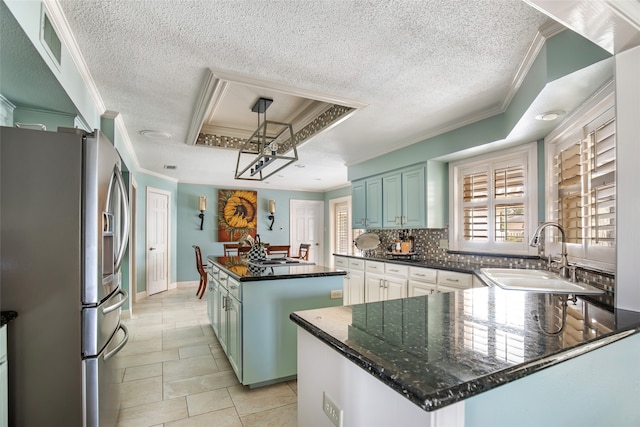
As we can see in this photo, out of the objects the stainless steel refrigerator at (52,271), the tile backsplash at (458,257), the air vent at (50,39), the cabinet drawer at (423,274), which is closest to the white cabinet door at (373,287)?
the cabinet drawer at (423,274)

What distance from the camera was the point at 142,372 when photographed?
109 inches

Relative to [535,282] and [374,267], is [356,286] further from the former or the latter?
[535,282]

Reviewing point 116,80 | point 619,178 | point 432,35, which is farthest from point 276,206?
point 619,178

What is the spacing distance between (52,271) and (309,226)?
6940mm

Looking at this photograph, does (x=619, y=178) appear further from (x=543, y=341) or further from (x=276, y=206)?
(x=276, y=206)

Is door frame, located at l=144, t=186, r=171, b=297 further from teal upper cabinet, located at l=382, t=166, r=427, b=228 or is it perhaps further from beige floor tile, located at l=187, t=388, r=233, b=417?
teal upper cabinet, located at l=382, t=166, r=427, b=228

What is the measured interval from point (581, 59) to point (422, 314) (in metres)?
1.56

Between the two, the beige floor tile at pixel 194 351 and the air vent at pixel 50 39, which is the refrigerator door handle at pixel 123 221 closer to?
the air vent at pixel 50 39

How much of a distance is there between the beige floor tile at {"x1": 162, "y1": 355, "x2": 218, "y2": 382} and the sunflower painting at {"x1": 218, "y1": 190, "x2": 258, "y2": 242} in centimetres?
426

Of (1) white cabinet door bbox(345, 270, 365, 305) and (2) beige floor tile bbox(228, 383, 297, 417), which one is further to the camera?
(1) white cabinet door bbox(345, 270, 365, 305)

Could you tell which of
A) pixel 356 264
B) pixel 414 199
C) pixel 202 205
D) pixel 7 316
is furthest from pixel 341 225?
pixel 7 316

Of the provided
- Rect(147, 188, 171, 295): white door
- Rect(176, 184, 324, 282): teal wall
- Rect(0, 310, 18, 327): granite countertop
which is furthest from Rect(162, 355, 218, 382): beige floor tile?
Rect(176, 184, 324, 282): teal wall

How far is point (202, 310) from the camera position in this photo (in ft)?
16.1

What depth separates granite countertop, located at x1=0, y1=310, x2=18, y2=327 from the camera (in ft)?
4.46
